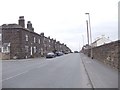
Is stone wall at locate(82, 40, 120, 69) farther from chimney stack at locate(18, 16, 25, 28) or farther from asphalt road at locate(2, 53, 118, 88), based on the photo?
chimney stack at locate(18, 16, 25, 28)

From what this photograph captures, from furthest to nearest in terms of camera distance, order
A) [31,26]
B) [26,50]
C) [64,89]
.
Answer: [31,26] → [26,50] → [64,89]

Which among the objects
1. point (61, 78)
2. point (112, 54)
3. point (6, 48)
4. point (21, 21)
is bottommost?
point (61, 78)

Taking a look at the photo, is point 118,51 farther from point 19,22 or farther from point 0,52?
point 19,22

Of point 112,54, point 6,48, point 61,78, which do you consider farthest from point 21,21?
point 61,78

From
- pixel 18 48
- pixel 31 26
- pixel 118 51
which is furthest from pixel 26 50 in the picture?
pixel 118 51

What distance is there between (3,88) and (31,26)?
69.8 metres

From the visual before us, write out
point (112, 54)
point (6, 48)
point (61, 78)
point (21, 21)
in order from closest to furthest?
point (61, 78), point (112, 54), point (6, 48), point (21, 21)

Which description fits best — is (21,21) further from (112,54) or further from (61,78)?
(61,78)

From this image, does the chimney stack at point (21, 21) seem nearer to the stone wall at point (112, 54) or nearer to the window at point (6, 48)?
the window at point (6, 48)

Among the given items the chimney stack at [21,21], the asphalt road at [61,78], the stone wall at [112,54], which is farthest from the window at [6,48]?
the asphalt road at [61,78]

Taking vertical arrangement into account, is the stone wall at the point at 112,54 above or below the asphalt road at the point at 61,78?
above

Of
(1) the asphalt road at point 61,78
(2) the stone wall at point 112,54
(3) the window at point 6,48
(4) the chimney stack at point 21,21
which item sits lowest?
(1) the asphalt road at point 61,78

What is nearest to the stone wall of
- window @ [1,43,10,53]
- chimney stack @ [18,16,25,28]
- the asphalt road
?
the asphalt road

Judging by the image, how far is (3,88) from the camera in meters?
12.7
